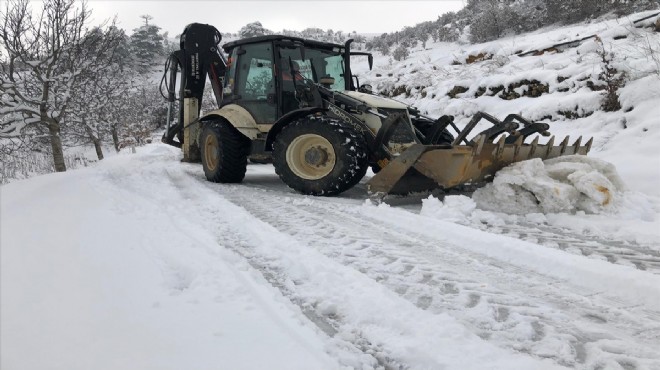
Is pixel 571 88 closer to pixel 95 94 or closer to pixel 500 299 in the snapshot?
pixel 500 299

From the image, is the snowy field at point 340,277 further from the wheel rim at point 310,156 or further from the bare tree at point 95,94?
the bare tree at point 95,94

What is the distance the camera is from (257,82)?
6.50 m

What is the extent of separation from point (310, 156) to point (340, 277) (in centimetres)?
307

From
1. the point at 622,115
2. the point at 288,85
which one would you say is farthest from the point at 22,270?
the point at 622,115

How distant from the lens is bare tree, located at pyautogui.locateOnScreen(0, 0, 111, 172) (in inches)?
449

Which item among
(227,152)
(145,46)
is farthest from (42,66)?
(145,46)

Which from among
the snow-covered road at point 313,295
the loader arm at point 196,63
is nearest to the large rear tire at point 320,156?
the snow-covered road at point 313,295

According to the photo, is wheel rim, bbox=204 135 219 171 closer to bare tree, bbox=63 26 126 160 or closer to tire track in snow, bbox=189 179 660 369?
tire track in snow, bbox=189 179 660 369

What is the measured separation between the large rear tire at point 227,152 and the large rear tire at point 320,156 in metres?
1.19

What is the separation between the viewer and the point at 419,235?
348 centimetres

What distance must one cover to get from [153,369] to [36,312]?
77 cm

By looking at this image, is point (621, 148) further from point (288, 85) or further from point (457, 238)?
point (288, 85)

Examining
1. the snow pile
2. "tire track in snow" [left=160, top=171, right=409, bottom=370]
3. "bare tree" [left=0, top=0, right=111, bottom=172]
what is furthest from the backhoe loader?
"bare tree" [left=0, top=0, right=111, bottom=172]

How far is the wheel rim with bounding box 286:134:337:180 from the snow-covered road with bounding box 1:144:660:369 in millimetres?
1539
